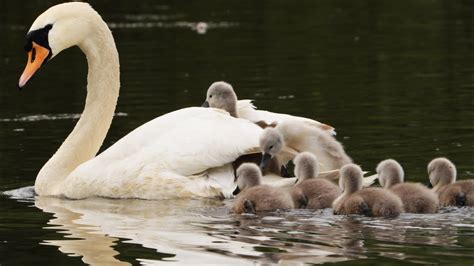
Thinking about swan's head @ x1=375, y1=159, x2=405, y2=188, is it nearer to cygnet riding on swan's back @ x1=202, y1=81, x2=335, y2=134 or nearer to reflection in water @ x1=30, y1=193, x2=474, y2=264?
reflection in water @ x1=30, y1=193, x2=474, y2=264

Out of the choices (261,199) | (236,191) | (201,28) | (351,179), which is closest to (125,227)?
(261,199)

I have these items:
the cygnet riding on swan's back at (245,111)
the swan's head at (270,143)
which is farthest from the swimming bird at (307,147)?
the cygnet riding on swan's back at (245,111)

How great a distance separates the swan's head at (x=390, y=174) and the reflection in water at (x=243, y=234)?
2.19 ft

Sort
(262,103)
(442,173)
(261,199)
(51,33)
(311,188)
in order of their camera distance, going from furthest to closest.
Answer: (262,103)
(51,33)
(442,173)
(311,188)
(261,199)

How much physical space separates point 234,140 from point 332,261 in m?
3.07

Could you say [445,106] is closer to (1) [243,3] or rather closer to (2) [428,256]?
(2) [428,256]

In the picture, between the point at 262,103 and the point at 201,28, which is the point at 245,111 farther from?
the point at 201,28

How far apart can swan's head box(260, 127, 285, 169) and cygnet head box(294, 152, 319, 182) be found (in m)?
0.25

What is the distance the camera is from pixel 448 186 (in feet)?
38.7

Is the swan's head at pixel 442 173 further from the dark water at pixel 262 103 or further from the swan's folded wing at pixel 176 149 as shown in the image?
the swan's folded wing at pixel 176 149

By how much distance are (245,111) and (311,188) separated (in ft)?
6.14

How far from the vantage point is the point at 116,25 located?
33.0m

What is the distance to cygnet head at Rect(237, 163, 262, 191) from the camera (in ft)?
40.0

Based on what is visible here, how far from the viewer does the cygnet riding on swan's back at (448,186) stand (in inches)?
456
